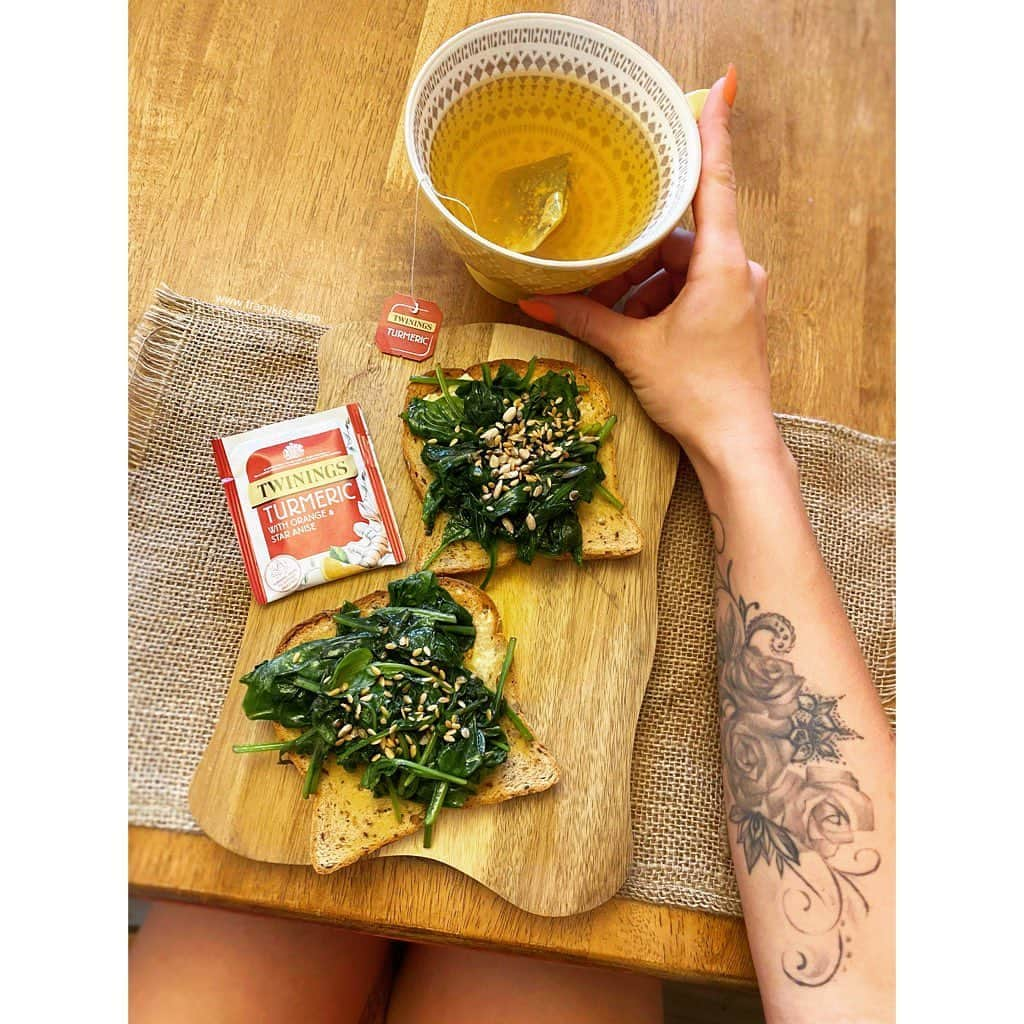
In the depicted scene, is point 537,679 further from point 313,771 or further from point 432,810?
point 313,771

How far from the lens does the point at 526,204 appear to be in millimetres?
1608

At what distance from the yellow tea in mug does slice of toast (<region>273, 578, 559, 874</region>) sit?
0.76 metres

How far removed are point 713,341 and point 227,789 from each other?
1.33 metres

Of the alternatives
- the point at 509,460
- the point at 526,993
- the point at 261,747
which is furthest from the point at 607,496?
the point at 526,993

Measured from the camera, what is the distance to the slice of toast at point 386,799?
1.38 m

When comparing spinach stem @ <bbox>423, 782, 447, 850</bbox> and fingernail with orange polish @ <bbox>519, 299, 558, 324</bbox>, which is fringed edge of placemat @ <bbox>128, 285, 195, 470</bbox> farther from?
spinach stem @ <bbox>423, 782, 447, 850</bbox>

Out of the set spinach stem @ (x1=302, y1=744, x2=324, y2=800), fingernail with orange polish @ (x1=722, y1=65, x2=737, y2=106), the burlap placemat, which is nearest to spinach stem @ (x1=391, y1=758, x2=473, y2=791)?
spinach stem @ (x1=302, y1=744, x2=324, y2=800)

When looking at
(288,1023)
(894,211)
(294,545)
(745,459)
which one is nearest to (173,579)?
(294,545)

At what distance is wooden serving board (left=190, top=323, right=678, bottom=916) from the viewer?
55.5 inches

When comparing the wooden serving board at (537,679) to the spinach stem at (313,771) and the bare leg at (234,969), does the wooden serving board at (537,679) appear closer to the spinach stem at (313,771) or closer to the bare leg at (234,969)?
the spinach stem at (313,771)

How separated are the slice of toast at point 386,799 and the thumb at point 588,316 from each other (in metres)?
0.61

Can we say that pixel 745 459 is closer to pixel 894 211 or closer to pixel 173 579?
pixel 894 211

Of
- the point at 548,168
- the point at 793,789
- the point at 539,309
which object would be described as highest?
the point at 548,168

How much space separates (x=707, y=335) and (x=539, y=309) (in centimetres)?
37
